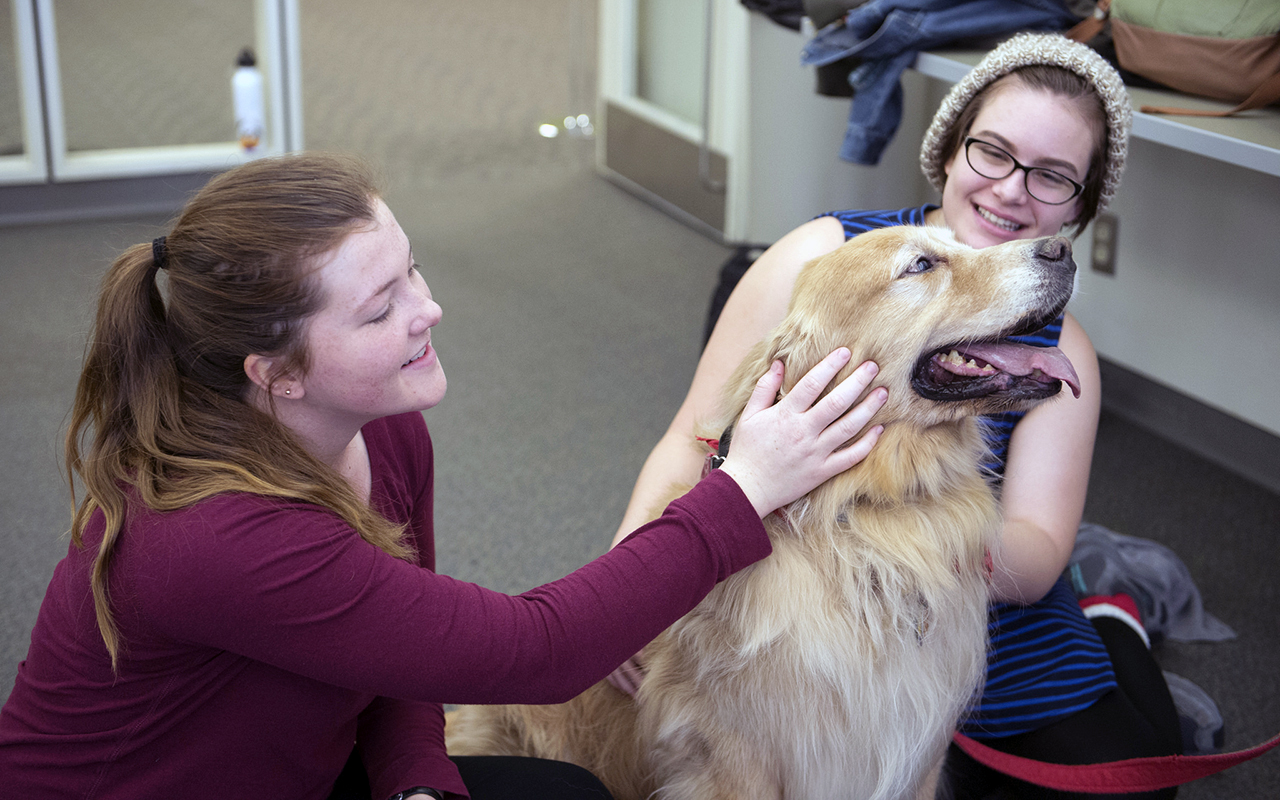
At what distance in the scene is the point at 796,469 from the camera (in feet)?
3.77

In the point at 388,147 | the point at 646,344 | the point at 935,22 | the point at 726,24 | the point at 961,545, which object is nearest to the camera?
the point at 961,545

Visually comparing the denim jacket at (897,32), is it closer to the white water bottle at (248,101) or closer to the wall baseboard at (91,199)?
the white water bottle at (248,101)

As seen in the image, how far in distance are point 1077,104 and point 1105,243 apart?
1.79 metres

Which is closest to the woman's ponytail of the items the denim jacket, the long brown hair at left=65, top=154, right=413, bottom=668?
the long brown hair at left=65, top=154, right=413, bottom=668

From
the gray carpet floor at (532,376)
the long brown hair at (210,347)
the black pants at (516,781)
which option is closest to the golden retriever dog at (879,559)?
the black pants at (516,781)

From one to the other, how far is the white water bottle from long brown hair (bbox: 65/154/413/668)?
3607 millimetres

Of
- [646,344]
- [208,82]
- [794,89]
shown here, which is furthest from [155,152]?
[794,89]

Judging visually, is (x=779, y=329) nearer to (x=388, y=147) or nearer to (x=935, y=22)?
(x=935, y=22)

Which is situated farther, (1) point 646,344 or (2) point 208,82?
(2) point 208,82

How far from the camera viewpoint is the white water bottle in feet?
14.2

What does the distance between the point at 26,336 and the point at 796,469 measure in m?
3.10

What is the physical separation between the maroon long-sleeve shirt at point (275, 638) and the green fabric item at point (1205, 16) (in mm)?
1643

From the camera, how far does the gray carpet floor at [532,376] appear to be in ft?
7.60

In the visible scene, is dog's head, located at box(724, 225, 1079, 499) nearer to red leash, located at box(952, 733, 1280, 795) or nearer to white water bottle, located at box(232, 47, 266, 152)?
red leash, located at box(952, 733, 1280, 795)
